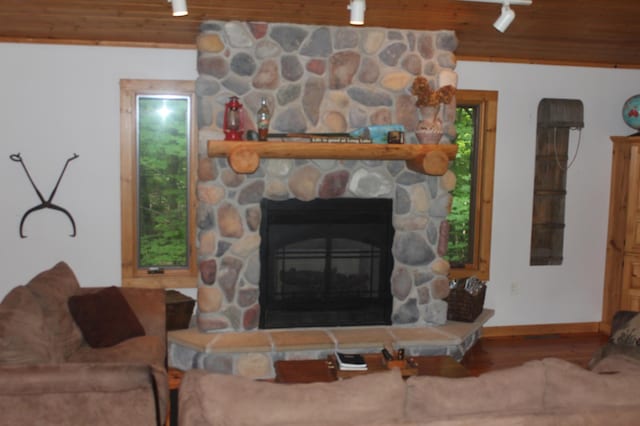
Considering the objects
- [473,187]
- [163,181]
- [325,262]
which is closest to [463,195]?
[473,187]

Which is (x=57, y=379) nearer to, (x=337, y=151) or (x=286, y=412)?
(x=286, y=412)

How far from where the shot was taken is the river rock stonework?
4.57 metres

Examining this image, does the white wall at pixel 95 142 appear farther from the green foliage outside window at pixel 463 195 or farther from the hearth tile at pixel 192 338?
the hearth tile at pixel 192 338

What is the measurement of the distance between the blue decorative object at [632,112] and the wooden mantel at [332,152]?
2.00 meters

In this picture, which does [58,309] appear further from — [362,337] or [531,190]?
[531,190]

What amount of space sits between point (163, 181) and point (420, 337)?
242 centimetres

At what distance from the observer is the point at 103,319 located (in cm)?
386

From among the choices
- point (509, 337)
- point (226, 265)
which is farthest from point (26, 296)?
point (509, 337)

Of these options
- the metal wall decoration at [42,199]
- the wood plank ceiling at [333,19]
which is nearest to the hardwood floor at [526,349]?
the wood plank ceiling at [333,19]

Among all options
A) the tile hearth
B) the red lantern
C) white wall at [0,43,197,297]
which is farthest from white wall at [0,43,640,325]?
the tile hearth

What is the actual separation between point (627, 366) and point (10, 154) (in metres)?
4.46

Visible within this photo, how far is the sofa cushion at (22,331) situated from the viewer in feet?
9.18

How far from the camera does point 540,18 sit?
14.6 feet

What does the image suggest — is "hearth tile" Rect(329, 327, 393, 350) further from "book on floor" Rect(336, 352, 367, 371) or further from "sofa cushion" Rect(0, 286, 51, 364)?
"sofa cushion" Rect(0, 286, 51, 364)
